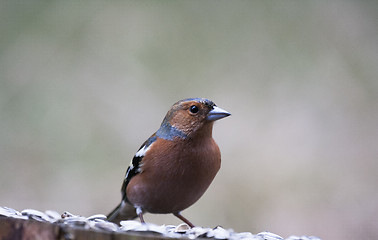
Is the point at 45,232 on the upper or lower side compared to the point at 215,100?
lower

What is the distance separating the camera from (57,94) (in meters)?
7.25

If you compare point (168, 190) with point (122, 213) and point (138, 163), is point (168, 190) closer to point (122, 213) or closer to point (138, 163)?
point (138, 163)

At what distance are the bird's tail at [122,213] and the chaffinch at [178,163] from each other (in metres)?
0.24

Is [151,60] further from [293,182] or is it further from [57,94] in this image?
[293,182]

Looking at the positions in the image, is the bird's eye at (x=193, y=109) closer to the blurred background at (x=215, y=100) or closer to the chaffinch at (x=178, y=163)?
the chaffinch at (x=178, y=163)

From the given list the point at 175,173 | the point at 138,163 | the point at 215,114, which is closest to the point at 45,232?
the point at 175,173

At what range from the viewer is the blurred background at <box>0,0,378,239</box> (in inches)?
253

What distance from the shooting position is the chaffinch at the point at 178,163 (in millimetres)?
3646

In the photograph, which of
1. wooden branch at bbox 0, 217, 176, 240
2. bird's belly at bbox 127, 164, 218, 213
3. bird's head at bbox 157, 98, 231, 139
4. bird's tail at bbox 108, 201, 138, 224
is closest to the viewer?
wooden branch at bbox 0, 217, 176, 240

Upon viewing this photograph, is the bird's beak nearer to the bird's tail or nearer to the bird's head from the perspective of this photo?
the bird's head

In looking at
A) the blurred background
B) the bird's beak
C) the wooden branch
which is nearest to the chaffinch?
the bird's beak

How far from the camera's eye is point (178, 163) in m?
3.64

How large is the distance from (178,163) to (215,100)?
3.60m

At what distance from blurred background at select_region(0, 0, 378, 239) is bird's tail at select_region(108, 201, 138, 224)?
1935mm
